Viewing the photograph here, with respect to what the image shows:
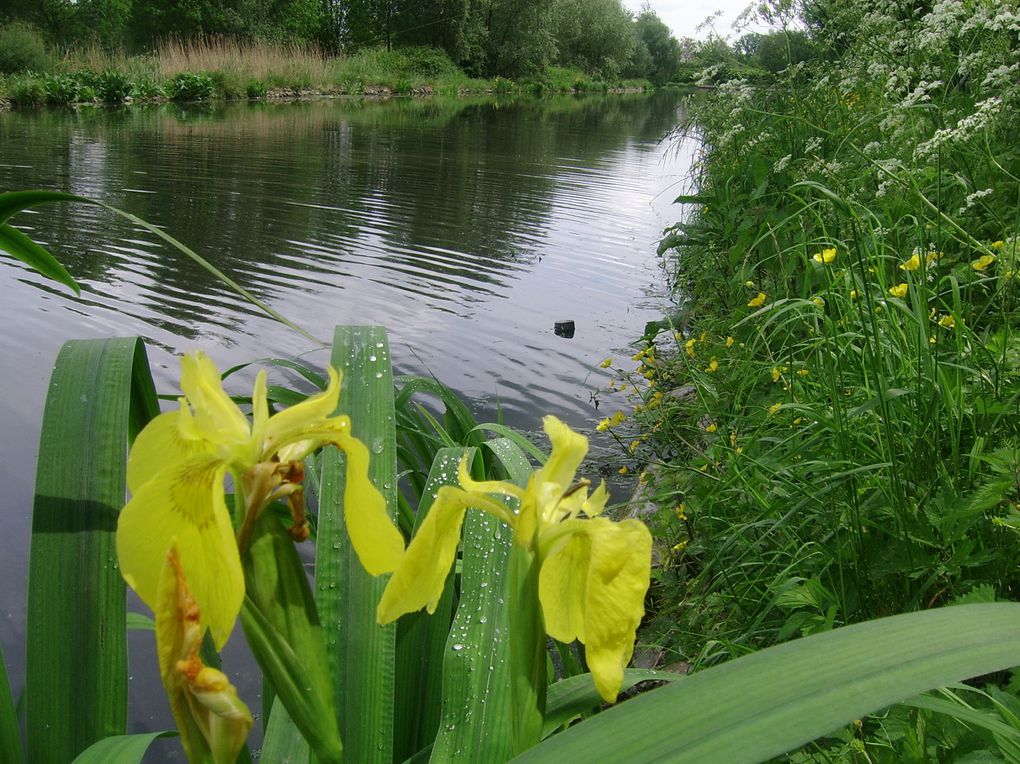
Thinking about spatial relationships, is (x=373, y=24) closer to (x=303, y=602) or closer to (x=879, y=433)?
(x=879, y=433)

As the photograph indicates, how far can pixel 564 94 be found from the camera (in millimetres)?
43719

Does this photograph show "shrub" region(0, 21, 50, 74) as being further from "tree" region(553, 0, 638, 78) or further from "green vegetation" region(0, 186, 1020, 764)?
"tree" region(553, 0, 638, 78)

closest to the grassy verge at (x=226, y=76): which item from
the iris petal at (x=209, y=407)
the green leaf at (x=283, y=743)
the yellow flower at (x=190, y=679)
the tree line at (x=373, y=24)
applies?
the tree line at (x=373, y=24)

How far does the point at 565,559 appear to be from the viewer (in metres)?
0.58

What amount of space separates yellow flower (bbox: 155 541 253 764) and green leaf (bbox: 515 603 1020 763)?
18 centimetres

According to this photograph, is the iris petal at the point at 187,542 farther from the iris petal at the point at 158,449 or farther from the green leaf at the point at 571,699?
the green leaf at the point at 571,699

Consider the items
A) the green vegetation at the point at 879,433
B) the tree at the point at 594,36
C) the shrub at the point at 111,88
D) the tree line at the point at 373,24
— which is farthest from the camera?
the tree at the point at 594,36

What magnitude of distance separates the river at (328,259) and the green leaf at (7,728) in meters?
1.51

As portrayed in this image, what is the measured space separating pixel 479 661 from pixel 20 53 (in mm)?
26059

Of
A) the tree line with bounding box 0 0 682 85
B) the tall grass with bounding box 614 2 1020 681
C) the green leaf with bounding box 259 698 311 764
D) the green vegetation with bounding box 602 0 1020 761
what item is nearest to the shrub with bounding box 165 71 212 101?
the tree line with bounding box 0 0 682 85

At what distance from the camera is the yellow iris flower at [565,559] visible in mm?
512

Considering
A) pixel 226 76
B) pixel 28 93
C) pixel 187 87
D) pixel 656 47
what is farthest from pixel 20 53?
pixel 656 47

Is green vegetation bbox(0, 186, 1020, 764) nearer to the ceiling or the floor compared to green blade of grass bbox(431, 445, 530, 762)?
nearer to the ceiling

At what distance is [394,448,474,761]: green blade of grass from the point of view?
1.32 meters
